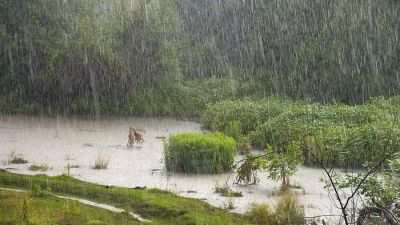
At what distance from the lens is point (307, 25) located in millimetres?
30938

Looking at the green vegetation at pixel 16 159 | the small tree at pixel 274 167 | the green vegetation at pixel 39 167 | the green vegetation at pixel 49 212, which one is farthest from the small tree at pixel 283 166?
the green vegetation at pixel 16 159

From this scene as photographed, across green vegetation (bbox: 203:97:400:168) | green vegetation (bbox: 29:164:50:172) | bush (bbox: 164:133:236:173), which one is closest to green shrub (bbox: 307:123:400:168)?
green vegetation (bbox: 203:97:400:168)

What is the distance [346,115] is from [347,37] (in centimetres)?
853

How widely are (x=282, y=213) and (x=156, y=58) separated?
18.5 meters

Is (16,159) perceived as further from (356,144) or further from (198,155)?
(356,144)

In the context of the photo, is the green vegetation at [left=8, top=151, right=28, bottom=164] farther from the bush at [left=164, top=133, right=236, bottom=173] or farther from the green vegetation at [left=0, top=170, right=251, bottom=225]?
the bush at [left=164, top=133, right=236, bottom=173]

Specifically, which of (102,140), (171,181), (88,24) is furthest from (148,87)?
(171,181)

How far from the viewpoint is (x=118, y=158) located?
16578mm

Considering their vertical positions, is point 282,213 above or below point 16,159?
below

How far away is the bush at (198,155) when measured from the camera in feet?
49.3

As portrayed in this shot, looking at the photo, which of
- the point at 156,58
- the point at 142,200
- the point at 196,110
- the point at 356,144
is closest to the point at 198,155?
the point at 142,200

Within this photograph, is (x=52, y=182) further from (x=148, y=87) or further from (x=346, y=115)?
(x=148, y=87)

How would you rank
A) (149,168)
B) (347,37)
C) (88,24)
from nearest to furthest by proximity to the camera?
(149,168), (88,24), (347,37)

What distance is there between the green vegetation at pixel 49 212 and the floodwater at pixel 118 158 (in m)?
2.44
